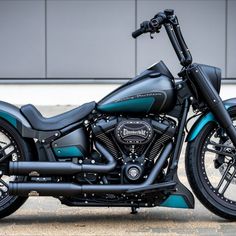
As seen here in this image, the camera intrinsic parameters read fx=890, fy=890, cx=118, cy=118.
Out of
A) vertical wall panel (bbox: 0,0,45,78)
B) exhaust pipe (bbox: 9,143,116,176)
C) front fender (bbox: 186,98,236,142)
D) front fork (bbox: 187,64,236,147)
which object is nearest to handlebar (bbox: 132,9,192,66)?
front fork (bbox: 187,64,236,147)

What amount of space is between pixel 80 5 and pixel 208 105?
10111mm

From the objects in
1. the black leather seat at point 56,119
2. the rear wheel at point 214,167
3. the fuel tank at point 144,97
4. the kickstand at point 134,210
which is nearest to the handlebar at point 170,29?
the fuel tank at point 144,97

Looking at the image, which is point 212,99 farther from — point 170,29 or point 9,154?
point 9,154

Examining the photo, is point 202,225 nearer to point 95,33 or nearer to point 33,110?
point 33,110

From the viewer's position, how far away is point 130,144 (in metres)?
6.62

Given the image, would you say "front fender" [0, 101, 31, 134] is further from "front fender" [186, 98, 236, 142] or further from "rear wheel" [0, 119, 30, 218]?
"front fender" [186, 98, 236, 142]

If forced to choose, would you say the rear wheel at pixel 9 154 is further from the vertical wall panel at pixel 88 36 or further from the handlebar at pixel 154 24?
the vertical wall panel at pixel 88 36

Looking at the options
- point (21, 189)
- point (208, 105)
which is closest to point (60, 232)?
point (21, 189)

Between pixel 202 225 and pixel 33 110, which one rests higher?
pixel 33 110

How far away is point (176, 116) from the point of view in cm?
670

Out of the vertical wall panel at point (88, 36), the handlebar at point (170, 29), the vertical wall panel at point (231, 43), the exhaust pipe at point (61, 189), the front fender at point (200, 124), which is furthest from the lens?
the vertical wall panel at point (231, 43)

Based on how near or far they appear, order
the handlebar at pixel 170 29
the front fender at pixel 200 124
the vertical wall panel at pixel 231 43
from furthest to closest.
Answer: the vertical wall panel at pixel 231 43 → the front fender at pixel 200 124 → the handlebar at pixel 170 29

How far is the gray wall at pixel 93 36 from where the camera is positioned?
16.6 metres

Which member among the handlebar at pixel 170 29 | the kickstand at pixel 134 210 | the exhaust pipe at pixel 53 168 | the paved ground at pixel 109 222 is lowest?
the paved ground at pixel 109 222
